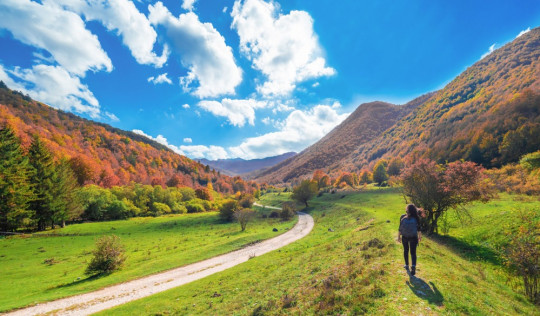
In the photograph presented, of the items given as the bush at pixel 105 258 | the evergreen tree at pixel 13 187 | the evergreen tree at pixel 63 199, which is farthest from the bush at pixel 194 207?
the bush at pixel 105 258

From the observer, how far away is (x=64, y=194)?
5003cm

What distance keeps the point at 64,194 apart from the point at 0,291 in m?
37.3

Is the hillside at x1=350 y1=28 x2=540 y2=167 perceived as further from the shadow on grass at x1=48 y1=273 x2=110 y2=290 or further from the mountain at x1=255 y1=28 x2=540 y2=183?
the shadow on grass at x1=48 y1=273 x2=110 y2=290

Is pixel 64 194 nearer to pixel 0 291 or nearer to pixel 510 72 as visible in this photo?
pixel 0 291

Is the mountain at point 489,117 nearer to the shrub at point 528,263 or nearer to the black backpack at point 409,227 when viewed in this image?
the shrub at point 528,263

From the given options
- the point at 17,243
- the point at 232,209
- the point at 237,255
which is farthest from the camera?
the point at 232,209

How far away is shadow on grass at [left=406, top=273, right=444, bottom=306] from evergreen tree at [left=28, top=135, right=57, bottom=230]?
216ft

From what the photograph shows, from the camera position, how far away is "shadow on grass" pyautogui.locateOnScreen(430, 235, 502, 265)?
16.5m

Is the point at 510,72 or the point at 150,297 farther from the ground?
the point at 510,72

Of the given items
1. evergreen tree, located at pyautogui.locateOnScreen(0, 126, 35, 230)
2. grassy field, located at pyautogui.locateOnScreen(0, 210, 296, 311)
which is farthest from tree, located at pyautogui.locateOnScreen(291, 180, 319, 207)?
evergreen tree, located at pyautogui.locateOnScreen(0, 126, 35, 230)

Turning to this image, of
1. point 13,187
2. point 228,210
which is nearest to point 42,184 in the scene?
point 13,187

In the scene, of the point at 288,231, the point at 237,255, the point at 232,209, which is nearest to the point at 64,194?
the point at 232,209

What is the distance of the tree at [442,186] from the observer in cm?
2003

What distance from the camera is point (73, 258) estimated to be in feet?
109
